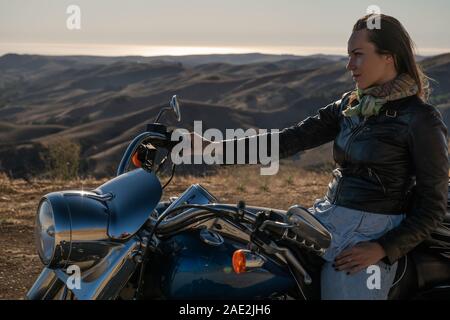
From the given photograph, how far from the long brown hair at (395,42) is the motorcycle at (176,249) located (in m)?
0.89

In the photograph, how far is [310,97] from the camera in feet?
278

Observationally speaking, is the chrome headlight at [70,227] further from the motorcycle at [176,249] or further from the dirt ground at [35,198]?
the dirt ground at [35,198]

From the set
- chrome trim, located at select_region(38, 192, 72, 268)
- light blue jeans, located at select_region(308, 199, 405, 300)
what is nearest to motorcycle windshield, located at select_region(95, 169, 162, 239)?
chrome trim, located at select_region(38, 192, 72, 268)

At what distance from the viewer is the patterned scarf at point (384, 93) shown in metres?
2.96

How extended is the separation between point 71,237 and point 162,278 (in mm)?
456

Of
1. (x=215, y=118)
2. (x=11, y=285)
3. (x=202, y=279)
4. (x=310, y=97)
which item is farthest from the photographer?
(x=310, y=97)

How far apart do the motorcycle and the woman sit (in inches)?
6.4

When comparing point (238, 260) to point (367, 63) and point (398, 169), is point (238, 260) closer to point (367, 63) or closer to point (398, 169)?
point (398, 169)

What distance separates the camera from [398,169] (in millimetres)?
2832

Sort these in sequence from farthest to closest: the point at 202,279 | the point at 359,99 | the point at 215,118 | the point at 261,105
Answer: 1. the point at 261,105
2. the point at 215,118
3. the point at 359,99
4. the point at 202,279

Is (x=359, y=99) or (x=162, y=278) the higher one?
(x=359, y=99)

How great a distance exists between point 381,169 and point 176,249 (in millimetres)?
979

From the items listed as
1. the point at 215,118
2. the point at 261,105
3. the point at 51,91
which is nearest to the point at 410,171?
the point at 215,118

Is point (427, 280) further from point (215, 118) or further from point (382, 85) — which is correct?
point (215, 118)
